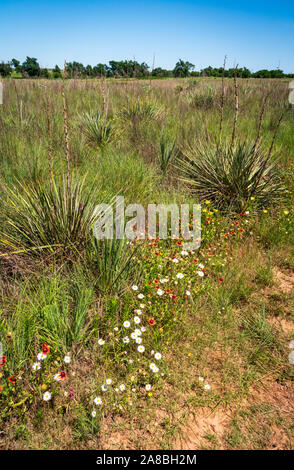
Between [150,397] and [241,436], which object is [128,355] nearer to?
[150,397]

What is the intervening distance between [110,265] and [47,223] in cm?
78

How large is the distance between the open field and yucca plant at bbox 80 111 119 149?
1.73 meters

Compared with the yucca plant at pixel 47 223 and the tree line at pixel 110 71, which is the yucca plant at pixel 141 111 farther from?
the yucca plant at pixel 47 223

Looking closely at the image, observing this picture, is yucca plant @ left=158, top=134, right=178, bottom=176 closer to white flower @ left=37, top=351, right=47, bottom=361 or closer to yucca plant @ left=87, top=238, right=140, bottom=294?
yucca plant @ left=87, top=238, right=140, bottom=294

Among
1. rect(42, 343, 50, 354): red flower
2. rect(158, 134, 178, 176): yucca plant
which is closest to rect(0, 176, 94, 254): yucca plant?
rect(42, 343, 50, 354): red flower

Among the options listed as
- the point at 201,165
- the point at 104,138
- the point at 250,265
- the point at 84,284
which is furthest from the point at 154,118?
the point at 84,284

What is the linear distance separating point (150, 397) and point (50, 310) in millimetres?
867

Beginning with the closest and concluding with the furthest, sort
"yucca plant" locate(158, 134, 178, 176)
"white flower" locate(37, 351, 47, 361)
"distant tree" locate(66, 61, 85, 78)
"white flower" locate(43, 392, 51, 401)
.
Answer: "white flower" locate(43, 392, 51, 401)
"white flower" locate(37, 351, 47, 361)
"yucca plant" locate(158, 134, 178, 176)
"distant tree" locate(66, 61, 85, 78)

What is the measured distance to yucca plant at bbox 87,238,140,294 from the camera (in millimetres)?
2258

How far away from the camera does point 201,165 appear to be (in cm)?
419

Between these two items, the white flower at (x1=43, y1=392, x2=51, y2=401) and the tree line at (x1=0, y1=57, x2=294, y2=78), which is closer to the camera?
the white flower at (x1=43, y1=392, x2=51, y2=401)

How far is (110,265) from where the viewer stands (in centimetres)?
227

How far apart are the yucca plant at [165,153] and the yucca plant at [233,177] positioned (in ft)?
1.53

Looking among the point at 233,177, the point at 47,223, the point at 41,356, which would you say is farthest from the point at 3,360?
the point at 233,177
